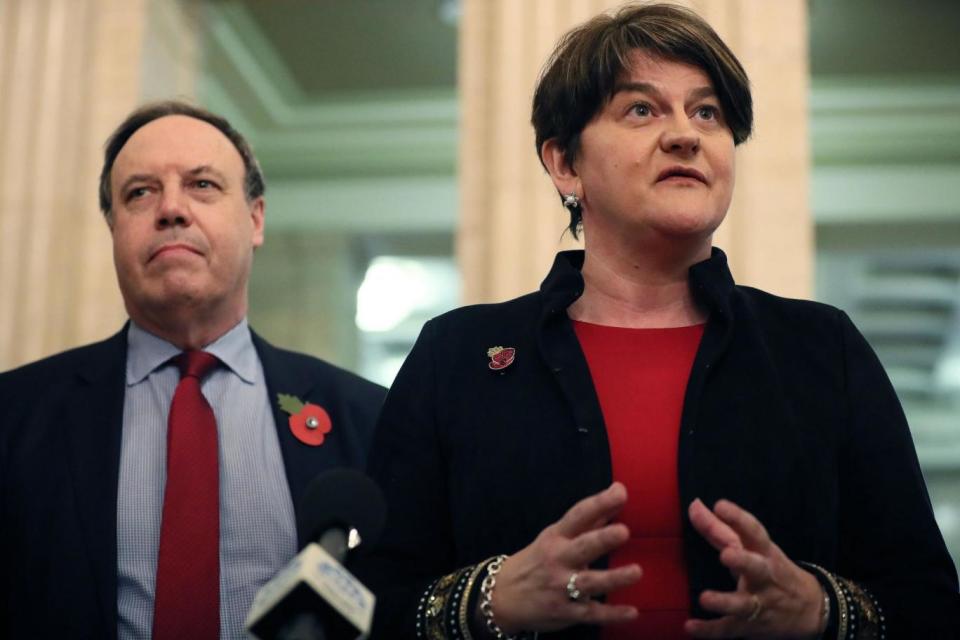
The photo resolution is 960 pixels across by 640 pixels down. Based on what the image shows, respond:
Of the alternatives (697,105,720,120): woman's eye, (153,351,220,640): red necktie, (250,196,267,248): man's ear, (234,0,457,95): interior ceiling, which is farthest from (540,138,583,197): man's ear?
(234,0,457,95): interior ceiling

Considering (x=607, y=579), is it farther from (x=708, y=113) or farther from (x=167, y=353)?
(x=167, y=353)

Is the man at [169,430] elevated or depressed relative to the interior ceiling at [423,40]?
depressed

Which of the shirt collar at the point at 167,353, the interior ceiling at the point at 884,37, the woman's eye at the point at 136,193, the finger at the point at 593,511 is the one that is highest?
the interior ceiling at the point at 884,37

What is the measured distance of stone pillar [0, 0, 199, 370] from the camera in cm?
485

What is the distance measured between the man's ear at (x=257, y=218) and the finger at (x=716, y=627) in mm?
1859

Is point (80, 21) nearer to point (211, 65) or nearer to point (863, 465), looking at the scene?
point (211, 65)

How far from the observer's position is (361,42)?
7.87 m

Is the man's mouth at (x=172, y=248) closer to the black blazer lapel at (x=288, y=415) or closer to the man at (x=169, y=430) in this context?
the man at (x=169, y=430)

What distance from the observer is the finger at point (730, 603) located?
6.04ft

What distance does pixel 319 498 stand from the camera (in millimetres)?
1577

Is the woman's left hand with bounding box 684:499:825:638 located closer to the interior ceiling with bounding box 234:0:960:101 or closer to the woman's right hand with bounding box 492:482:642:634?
the woman's right hand with bounding box 492:482:642:634

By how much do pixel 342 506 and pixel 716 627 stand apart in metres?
0.63

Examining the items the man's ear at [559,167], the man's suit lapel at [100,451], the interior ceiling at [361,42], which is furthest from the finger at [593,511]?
the interior ceiling at [361,42]

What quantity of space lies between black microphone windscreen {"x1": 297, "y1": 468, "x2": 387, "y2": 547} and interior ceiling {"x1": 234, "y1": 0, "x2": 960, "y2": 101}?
5651 millimetres
